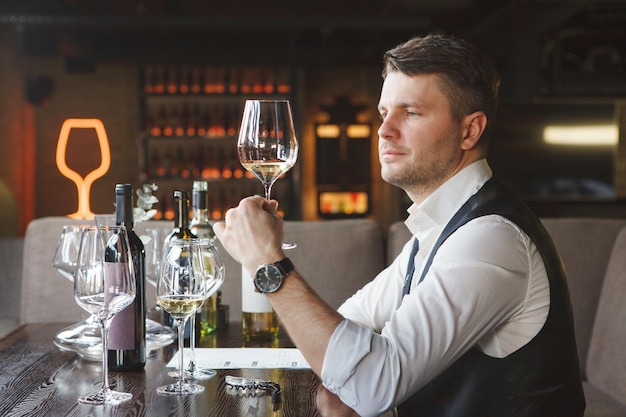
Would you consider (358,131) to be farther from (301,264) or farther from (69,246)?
(69,246)

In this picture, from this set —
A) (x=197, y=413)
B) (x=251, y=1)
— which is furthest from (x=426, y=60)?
(x=251, y=1)

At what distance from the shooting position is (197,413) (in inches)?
47.9

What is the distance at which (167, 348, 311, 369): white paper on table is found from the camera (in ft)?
5.12

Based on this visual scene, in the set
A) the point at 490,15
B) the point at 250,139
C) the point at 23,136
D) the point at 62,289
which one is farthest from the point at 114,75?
the point at 250,139

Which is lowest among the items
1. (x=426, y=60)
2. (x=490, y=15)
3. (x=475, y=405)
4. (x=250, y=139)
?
(x=475, y=405)

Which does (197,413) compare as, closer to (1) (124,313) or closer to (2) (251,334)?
(1) (124,313)

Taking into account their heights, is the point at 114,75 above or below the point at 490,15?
below

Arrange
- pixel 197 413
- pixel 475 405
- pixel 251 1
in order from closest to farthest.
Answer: pixel 197 413 → pixel 475 405 → pixel 251 1

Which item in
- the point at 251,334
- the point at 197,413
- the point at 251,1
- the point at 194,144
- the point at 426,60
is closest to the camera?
the point at 197,413

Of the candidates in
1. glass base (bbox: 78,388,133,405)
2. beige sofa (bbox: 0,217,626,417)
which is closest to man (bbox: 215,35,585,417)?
glass base (bbox: 78,388,133,405)

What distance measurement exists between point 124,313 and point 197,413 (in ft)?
1.04

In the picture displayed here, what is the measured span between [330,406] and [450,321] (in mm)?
253

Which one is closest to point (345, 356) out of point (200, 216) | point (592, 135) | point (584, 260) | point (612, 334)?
point (200, 216)

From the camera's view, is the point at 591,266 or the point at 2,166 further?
the point at 2,166
